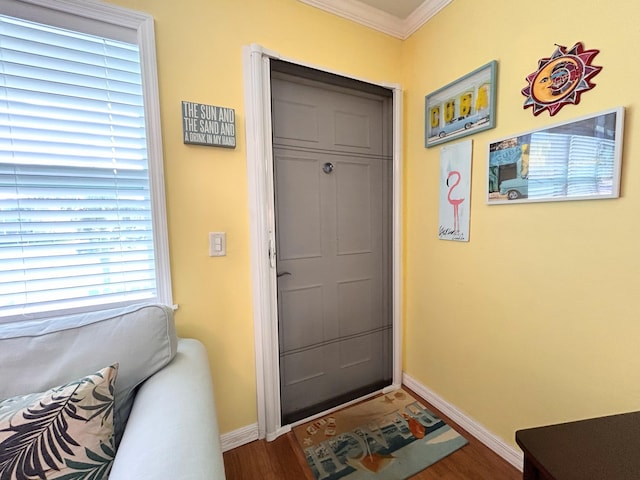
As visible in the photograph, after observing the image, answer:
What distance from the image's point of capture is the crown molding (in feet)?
5.28

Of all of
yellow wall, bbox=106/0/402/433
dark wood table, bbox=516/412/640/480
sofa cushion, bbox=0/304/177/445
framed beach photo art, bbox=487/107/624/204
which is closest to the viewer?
dark wood table, bbox=516/412/640/480

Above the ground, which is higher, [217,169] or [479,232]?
[217,169]

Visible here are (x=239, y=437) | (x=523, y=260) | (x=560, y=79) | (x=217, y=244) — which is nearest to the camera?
(x=560, y=79)

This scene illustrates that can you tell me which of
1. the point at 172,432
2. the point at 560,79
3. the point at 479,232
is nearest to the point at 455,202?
the point at 479,232

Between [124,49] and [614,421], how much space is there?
7.28ft

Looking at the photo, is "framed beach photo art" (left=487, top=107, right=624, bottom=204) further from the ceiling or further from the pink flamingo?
the ceiling

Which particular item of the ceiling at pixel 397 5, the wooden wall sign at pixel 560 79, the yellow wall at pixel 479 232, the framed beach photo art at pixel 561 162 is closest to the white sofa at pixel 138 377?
the yellow wall at pixel 479 232

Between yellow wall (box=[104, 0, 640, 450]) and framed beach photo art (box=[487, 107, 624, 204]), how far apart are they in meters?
0.04

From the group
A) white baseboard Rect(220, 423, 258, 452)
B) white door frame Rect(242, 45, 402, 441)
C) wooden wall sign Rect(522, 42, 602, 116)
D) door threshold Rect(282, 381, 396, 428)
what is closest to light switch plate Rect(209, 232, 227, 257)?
white door frame Rect(242, 45, 402, 441)

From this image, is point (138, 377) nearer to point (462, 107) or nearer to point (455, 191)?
point (455, 191)

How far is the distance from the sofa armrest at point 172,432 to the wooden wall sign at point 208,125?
1033 mm

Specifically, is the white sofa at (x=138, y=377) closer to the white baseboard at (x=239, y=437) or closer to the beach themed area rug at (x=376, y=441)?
the white baseboard at (x=239, y=437)

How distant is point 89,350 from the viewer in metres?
0.96

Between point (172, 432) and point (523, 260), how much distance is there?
157cm
